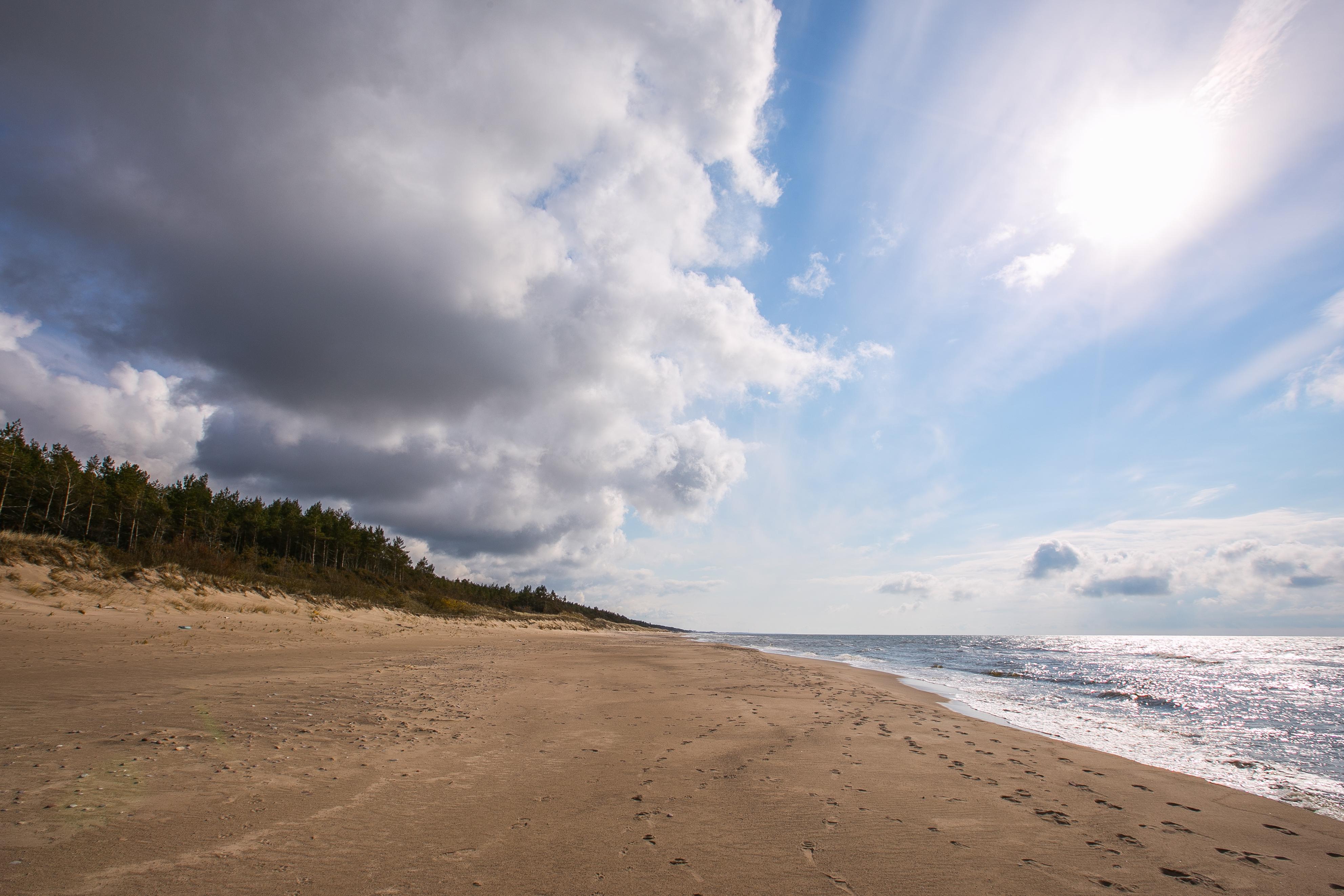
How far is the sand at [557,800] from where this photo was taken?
434 cm

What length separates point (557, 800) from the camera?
6078 mm

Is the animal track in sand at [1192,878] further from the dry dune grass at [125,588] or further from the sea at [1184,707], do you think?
the dry dune grass at [125,588]

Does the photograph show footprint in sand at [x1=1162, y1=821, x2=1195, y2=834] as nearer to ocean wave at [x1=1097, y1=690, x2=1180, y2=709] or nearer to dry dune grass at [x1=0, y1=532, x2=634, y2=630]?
ocean wave at [x1=1097, y1=690, x2=1180, y2=709]

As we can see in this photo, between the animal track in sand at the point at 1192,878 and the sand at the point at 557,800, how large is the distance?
2 cm

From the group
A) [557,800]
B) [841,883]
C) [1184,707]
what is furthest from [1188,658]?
[557,800]

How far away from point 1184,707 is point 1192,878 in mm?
20481

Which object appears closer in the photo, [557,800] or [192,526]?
[557,800]

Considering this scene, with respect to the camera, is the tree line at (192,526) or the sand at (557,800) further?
the tree line at (192,526)

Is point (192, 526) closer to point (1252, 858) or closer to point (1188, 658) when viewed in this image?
point (1252, 858)

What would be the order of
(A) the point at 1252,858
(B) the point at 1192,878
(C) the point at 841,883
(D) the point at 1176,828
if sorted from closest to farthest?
(C) the point at 841,883
(B) the point at 1192,878
(A) the point at 1252,858
(D) the point at 1176,828

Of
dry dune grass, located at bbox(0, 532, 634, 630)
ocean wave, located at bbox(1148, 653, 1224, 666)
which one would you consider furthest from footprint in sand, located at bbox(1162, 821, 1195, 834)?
ocean wave, located at bbox(1148, 653, 1224, 666)

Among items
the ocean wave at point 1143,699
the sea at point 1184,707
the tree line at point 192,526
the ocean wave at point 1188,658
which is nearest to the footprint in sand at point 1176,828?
the sea at point 1184,707

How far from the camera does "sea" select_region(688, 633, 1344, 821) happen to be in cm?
1052

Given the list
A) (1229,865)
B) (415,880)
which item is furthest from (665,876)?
(1229,865)
